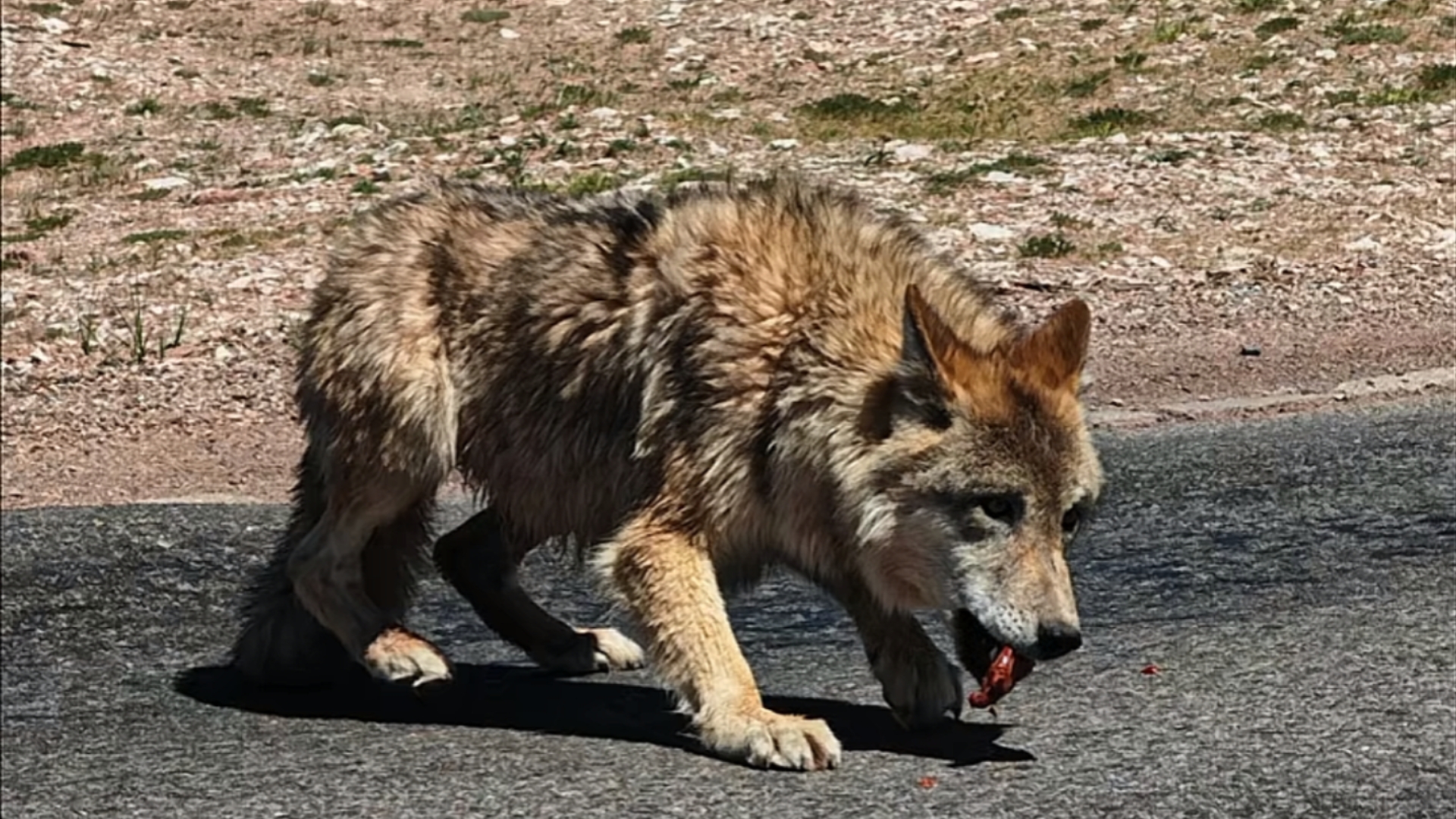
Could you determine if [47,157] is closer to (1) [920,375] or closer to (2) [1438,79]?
(2) [1438,79]

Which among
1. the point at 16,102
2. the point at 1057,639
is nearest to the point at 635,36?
the point at 16,102

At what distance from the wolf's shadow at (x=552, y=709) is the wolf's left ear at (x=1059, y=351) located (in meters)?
1.06

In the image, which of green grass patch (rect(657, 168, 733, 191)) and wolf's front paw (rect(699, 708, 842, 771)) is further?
green grass patch (rect(657, 168, 733, 191))

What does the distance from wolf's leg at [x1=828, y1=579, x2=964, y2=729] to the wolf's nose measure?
74cm

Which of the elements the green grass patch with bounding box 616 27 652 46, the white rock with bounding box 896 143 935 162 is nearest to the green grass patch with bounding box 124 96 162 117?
the green grass patch with bounding box 616 27 652 46

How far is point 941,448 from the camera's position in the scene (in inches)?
239

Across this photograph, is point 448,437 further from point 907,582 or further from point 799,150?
point 799,150

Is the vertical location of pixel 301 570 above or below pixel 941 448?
below

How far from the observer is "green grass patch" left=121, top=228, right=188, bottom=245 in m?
17.6

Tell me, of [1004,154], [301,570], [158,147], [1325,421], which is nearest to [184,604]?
[301,570]

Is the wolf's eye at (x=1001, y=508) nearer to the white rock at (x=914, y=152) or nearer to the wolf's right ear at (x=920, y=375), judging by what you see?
the wolf's right ear at (x=920, y=375)

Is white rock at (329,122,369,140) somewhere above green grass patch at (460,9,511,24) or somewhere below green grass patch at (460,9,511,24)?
below

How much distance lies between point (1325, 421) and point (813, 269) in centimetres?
484

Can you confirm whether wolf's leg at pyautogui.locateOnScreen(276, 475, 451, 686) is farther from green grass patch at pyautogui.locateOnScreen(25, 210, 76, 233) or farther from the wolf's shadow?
green grass patch at pyautogui.locateOnScreen(25, 210, 76, 233)
